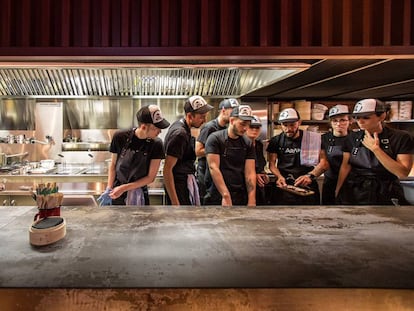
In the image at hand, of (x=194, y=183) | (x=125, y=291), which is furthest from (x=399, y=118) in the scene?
(x=125, y=291)

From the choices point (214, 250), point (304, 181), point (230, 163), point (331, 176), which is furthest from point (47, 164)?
point (214, 250)

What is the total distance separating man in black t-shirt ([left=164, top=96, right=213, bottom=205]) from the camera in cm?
248

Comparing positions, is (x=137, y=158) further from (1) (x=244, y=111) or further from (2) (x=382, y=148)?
(2) (x=382, y=148)

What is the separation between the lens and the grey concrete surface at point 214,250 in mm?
1015

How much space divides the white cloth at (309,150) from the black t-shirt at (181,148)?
1016 mm

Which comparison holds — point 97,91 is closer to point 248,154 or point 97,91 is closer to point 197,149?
point 197,149

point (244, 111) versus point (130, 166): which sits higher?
point (244, 111)

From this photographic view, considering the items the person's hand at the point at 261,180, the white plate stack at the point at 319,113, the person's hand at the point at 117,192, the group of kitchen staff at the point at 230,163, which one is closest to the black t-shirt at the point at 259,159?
the person's hand at the point at 261,180

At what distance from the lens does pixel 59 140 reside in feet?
15.2

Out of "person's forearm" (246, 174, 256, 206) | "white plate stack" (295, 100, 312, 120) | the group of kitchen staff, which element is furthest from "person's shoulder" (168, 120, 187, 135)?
"white plate stack" (295, 100, 312, 120)

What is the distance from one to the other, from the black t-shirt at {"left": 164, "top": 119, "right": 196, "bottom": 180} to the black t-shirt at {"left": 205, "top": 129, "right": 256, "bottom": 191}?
0.50 ft

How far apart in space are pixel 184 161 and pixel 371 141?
142 cm

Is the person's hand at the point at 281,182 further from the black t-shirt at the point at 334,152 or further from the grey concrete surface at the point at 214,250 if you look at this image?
the grey concrete surface at the point at 214,250

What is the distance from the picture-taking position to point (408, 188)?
7.42 ft
